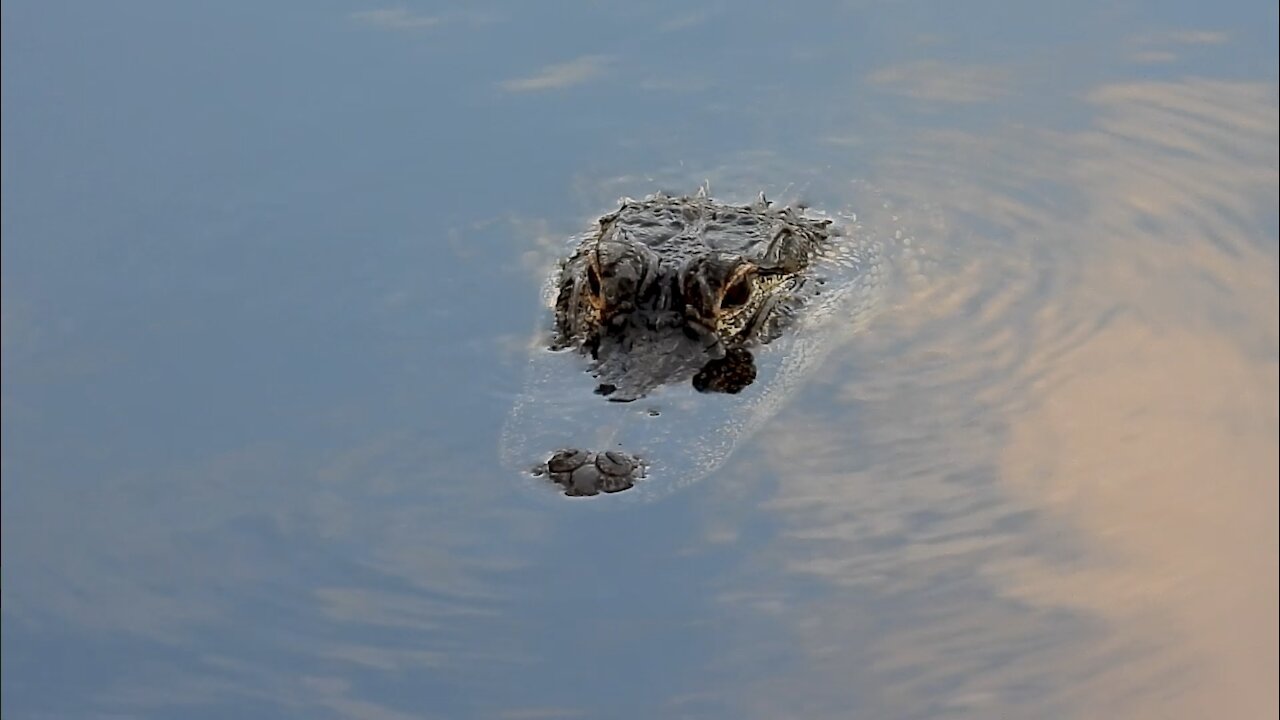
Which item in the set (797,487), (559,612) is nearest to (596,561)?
(559,612)

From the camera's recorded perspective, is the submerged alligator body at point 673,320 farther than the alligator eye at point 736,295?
No

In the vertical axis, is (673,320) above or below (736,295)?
below

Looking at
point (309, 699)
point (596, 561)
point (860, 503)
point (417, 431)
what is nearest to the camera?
point (309, 699)

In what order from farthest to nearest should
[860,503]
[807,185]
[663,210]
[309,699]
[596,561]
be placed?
[807,185]
[663,210]
[860,503]
[596,561]
[309,699]

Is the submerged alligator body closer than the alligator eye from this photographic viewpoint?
Yes

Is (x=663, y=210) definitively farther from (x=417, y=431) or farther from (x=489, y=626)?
(x=489, y=626)

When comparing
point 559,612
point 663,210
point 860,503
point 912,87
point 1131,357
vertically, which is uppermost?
point 912,87
